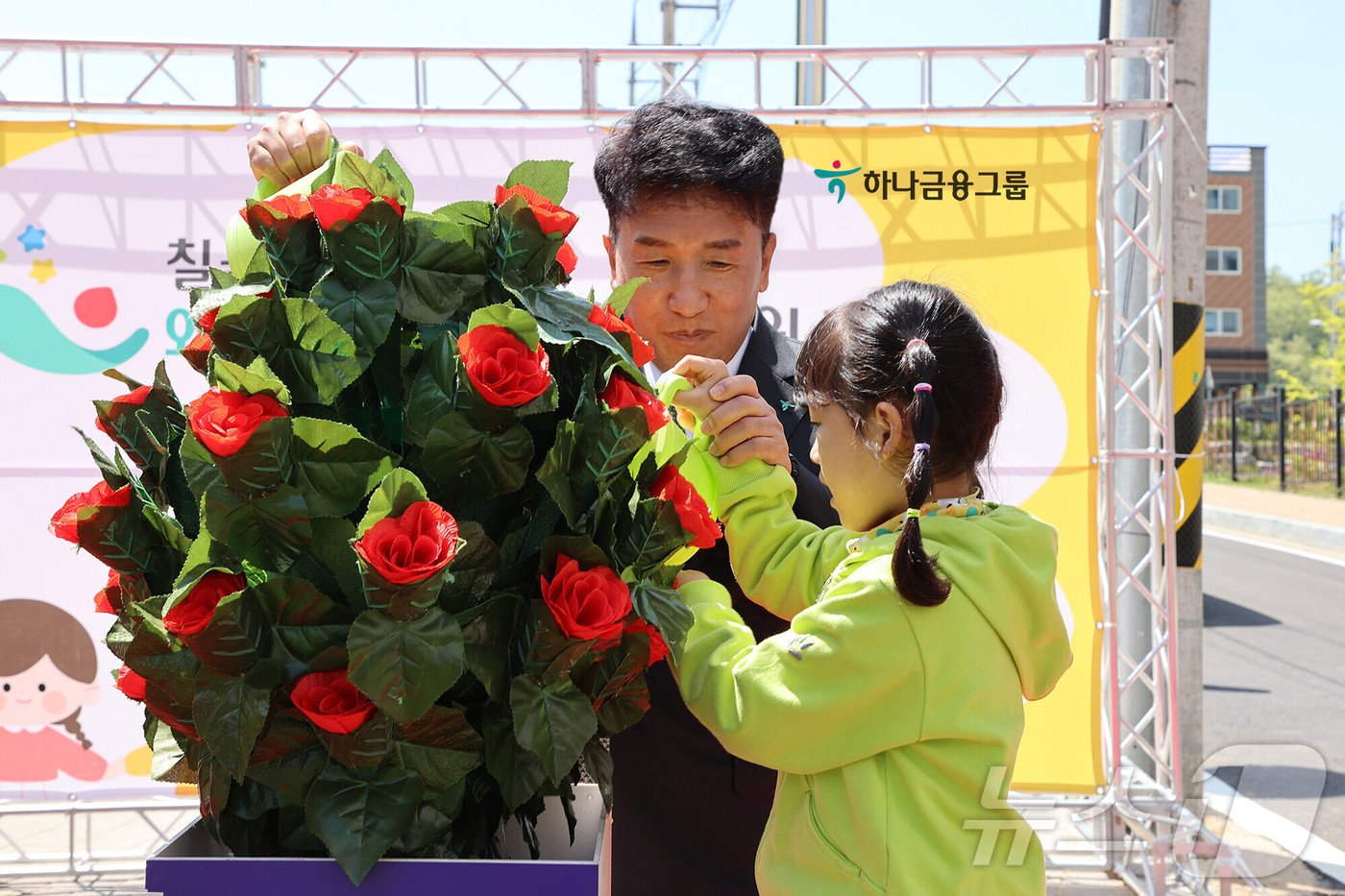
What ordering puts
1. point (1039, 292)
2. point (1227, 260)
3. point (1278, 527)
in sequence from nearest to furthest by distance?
point (1039, 292), point (1278, 527), point (1227, 260)

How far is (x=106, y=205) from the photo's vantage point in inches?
158

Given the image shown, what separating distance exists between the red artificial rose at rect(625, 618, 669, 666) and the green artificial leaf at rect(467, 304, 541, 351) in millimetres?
256

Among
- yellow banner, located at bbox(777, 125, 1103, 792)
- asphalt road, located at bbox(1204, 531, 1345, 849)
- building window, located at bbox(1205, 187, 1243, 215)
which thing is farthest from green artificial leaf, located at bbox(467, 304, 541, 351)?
building window, located at bbox(1205, 187, 1243, 215)

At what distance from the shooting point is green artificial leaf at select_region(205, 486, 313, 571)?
82 centimetres

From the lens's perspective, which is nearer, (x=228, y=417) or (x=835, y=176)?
(x=228, y=417)

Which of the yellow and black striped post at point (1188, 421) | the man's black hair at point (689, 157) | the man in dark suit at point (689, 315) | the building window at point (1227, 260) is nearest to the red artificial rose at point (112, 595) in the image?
the man in dark suit at point (689, 315)

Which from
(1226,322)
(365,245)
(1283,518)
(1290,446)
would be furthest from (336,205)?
(1226,322)

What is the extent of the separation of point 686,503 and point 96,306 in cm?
372

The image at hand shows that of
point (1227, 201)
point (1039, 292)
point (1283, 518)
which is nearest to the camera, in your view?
point (1039, 292)

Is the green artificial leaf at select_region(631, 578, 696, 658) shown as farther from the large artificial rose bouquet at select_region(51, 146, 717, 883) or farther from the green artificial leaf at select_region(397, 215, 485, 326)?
the green artificial leaf at select_region(397, 215, 485, 326)

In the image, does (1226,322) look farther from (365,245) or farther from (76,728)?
(365,245)

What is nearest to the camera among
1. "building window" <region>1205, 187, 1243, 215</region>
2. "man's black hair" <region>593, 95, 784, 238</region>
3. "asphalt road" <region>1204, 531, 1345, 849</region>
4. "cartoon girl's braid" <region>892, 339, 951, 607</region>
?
"cartoon girl's braid" <region>892, 339, 951, 607</region>

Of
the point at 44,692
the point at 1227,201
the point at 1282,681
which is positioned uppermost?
the point at 1227,201

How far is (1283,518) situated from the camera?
1378 centimetres
